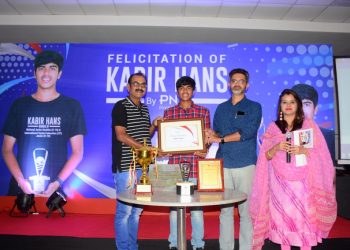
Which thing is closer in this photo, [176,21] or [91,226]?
[91,226]

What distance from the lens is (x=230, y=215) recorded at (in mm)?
3383

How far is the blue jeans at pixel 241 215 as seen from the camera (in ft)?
10.9

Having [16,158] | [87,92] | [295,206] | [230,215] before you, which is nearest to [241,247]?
[230,215]

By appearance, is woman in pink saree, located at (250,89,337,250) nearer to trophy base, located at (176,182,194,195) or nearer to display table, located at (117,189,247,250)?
display table, located at (117,189,247,250)

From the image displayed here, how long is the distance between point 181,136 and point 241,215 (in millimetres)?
1074

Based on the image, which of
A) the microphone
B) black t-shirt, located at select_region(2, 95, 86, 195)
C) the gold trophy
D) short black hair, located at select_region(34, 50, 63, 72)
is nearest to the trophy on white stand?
black t-shirt, located at select_region(2, 95, 86, 195)

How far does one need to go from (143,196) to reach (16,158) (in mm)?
4030

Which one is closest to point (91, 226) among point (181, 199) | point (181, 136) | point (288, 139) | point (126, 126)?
point (126, 126)

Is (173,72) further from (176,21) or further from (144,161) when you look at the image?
(144,161)

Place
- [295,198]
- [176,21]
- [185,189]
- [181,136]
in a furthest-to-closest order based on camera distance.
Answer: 1. [176,21]
2. [181,136]
3. [295,198]
4. [185,189]

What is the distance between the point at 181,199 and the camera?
2.12 meters

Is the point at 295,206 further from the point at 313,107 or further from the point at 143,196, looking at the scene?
the point at 313,107

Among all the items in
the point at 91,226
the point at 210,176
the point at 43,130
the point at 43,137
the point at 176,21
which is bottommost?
the point at 91,226

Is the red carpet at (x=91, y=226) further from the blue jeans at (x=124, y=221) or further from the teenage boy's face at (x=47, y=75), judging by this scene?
the teenage boy's face at (x=47, y=75)
